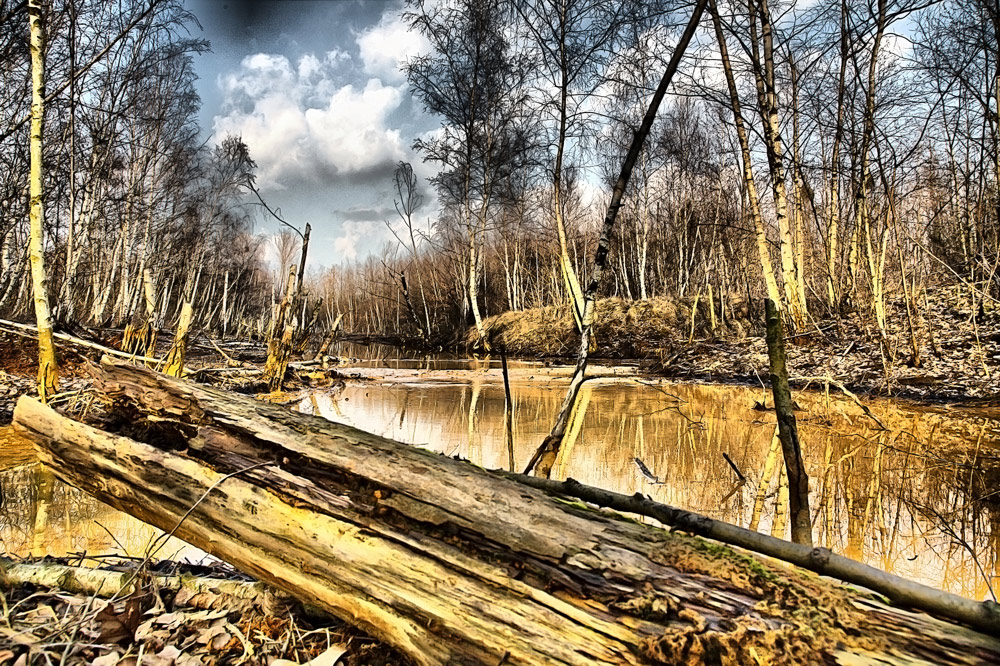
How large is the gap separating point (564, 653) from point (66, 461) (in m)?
2.16

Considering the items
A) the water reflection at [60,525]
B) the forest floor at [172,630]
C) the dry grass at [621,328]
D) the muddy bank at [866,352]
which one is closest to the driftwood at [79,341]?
the water reflection at [60,525]

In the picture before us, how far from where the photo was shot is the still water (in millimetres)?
2451

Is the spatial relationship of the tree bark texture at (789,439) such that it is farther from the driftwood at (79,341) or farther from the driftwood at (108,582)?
the driftwood at (79,341)

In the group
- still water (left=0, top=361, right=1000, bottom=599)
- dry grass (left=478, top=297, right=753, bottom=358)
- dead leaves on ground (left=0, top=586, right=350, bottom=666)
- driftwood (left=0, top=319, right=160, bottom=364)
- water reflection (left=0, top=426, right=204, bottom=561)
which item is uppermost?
dry grass (left=478, top=297, right=753, bottom=358)

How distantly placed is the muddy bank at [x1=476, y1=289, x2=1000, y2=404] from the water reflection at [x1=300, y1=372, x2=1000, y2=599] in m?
0.73

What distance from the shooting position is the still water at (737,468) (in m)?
2.45

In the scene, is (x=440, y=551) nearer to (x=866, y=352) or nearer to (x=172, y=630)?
(x=172, y=630)

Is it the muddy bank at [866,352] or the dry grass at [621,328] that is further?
the dry grass at [621,328]

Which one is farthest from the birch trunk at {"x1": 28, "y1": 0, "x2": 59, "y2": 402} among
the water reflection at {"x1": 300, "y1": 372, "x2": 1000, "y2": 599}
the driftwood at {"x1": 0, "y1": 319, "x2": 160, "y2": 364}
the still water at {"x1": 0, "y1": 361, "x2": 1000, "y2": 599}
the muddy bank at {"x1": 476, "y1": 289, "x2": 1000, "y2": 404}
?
the muddy bank at {"x1": 476, "y1": 289, "x2": 1000, "y2": 404}

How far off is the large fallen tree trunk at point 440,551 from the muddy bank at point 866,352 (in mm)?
1141

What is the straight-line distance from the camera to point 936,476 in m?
3.40

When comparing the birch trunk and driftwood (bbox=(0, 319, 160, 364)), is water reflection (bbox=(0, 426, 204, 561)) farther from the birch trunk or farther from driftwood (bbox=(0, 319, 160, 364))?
driftwood (bbox=(0, 319, 160, 364))

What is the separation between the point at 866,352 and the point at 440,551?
Result: 8701mm

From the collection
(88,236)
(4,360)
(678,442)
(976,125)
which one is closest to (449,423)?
(678,442)
